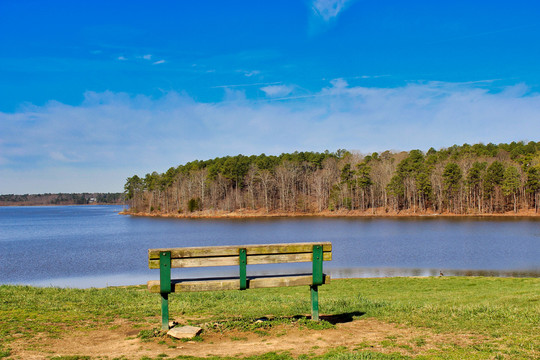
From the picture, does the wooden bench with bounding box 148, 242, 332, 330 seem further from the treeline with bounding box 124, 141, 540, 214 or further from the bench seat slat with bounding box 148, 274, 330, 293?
the treeline with bounding box 124, 141, 540, 214

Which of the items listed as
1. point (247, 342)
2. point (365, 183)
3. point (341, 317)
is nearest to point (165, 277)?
point (247, 342)

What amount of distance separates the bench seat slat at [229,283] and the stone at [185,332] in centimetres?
64

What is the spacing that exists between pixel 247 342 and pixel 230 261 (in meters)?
1.39

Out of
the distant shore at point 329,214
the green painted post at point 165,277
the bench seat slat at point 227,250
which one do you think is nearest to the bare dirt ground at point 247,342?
the green painted post at point 165,277

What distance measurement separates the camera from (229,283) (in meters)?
7.49

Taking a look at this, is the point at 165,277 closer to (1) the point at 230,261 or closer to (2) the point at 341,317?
(1) the point at 230,261

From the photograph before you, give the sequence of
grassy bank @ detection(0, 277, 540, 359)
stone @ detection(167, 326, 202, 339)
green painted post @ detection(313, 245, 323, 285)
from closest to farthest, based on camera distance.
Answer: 1. grassy bank @ detection(0, 277, 540, 359)
2. stone @ detection(167, 326, 202, 339)
3. green painted post @ detection(313, 245, 323, 285)

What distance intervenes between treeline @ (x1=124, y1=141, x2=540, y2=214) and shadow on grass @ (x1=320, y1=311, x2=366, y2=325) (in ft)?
285

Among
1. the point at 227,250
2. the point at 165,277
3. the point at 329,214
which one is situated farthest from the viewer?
the point at 329,214

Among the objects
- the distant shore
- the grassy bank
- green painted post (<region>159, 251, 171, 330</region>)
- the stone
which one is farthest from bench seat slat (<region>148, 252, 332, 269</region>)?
the distant shore

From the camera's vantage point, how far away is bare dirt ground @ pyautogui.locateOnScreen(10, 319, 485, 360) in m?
6.14

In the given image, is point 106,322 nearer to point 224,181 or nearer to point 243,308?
Result: point 243,308

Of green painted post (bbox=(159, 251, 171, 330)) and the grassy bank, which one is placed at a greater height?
green painted post (bbox=(159, 251, 171, 330))

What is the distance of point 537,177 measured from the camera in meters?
82.1
